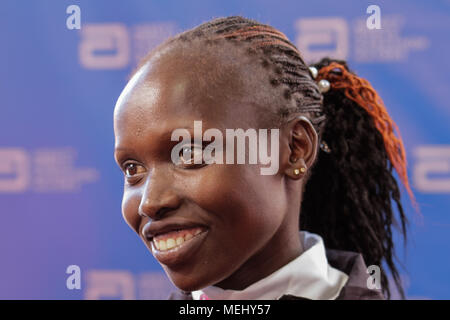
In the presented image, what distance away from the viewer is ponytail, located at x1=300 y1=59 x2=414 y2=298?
117 centimetres

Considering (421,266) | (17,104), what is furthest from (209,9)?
(421,266)

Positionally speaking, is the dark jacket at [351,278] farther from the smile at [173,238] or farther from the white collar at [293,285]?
the smile at [173,238]

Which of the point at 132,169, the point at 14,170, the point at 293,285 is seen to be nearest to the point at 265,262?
the point at 293,285

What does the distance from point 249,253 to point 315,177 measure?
350 mm

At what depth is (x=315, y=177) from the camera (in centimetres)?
120

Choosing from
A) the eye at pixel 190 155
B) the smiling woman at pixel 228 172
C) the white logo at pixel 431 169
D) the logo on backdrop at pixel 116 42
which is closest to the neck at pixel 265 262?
the smiling woman at pixel 228 172

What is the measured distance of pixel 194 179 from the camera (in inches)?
33.7

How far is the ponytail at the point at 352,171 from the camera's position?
1.17 m

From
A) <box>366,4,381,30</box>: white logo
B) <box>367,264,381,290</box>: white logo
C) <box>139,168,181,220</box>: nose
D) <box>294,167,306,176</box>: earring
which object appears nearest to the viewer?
<box>139,168,181,220</box>: nose

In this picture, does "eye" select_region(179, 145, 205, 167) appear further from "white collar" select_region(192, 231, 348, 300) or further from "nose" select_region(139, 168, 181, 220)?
"white collar" select_region(192, 231, 348, 300)

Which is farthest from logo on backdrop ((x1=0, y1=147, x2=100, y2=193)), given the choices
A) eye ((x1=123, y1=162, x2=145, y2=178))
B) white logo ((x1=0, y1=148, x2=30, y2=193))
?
eye ((x1=123, y1=162, x2=145, y2=178))

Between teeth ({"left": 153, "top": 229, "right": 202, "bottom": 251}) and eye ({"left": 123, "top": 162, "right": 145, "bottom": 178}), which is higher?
eye ({"left": 123, "top": 162, "right": 145, "bottom": 178})

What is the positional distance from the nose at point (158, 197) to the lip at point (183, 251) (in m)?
0.06
